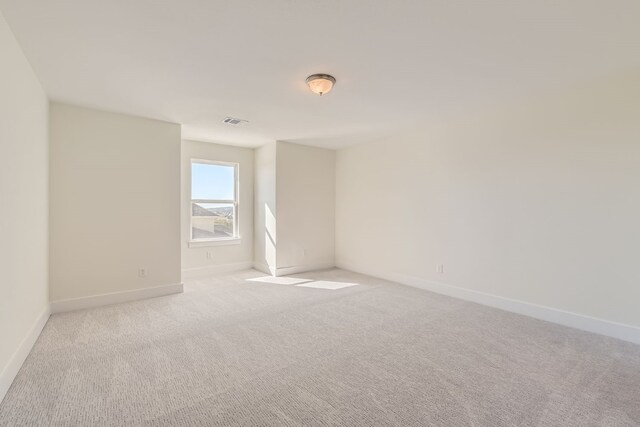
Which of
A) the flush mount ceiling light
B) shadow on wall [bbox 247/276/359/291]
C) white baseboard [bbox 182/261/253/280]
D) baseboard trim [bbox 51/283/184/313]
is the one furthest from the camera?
white baseboard [bbox 182/261/253/280]

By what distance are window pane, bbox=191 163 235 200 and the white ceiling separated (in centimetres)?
179

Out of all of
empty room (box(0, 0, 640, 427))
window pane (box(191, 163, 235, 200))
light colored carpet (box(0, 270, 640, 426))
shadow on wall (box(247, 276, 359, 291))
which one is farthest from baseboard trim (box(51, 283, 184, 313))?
window pane (box(191, 163, 235, 200))

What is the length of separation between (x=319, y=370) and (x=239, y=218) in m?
3.96

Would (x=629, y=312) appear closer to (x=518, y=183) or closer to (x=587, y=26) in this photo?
(x=518, y=183)

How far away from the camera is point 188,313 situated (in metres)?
3.34

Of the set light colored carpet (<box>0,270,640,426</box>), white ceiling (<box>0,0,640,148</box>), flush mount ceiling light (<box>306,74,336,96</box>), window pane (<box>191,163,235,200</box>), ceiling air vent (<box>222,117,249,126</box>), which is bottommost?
light colored carpet (<box>0,270,640,426</box>)

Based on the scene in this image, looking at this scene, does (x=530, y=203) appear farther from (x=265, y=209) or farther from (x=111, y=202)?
(x=111, y=202)

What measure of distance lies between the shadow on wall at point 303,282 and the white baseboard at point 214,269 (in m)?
0.80

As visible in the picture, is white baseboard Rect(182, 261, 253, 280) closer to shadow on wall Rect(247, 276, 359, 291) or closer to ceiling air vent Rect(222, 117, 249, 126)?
shadow on wall Rect(247, 276, 359, 291)

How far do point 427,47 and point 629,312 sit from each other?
9.70 feet

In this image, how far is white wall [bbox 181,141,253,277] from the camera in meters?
5.06

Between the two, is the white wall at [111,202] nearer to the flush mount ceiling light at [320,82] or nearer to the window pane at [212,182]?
the window pane at [212,182]

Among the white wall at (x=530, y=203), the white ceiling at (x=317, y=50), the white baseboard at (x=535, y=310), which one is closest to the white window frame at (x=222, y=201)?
the white ceiling at (x=317, y=50)

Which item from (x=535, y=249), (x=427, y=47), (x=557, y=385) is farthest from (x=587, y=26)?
(x=557, y=385)
